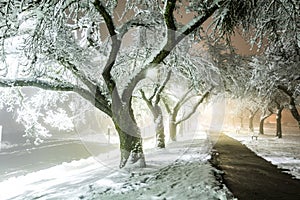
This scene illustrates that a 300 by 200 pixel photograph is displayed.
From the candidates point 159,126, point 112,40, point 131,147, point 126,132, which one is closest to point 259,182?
point 131,147

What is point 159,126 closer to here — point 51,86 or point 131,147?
point 131,147

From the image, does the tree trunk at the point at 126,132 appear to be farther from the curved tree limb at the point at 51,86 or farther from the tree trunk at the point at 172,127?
the tree trunk at the point at 172,127

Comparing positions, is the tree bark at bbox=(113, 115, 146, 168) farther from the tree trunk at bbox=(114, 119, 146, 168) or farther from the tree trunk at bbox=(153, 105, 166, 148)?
the tree trunk at bbox=(153, 105, 166, 148)

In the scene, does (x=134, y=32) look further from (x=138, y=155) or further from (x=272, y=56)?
(x=272, y=56)

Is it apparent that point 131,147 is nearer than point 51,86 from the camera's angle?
No

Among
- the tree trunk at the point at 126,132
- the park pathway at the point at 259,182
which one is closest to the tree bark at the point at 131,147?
the tree trunk at the point at 126,132

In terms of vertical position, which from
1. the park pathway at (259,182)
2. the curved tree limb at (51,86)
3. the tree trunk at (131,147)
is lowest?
the park pathway at (259,182)

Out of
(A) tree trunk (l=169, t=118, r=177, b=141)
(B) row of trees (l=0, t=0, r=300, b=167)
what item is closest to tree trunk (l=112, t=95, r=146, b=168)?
(B) row of trees (l=0, t=0, r=300, b=167)

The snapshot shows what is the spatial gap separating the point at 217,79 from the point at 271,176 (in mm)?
11288

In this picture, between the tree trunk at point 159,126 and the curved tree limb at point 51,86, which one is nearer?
the curved tree limb at point 51,86

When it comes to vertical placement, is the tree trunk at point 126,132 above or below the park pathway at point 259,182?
above

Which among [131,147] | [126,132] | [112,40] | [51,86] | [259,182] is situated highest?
[112,40]

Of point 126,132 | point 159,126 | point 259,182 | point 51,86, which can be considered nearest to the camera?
point 259,182

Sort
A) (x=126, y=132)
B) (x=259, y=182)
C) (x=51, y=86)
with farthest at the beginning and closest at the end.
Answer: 1. (x=126, y=132)
2. (x=51, y=86)
3. (x=259, y=182)
